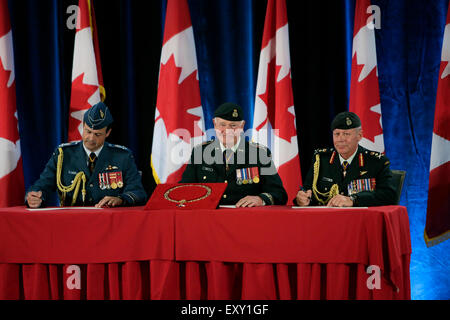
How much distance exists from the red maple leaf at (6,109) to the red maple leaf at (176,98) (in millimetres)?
1212

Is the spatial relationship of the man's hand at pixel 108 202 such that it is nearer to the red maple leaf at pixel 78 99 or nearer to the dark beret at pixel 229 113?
the dark beret at pixel 229 113

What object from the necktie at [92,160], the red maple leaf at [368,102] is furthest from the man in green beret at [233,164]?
the red maple leaf at [368,102]

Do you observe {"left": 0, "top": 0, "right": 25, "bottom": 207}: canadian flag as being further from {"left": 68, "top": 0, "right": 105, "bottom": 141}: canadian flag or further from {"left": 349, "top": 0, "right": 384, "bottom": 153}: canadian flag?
{"left": 349, "top": 0, "right": 384, "bottom": 153}: canadian flag

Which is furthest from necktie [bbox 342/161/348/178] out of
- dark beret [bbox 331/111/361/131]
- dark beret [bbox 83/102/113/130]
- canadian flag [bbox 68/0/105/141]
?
canadian flag [bbox 68/0/105/141]

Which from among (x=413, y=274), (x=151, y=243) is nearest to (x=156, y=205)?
(x=151, y=243)

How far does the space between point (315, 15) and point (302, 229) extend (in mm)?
2525

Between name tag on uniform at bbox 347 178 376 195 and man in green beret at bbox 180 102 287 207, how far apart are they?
1.38 feet

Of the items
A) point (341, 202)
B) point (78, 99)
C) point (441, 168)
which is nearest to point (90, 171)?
point (78, 99)

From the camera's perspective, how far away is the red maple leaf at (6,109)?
3955 mm

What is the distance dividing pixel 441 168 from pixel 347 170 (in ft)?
3.92

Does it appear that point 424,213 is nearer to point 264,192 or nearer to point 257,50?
point 264,192

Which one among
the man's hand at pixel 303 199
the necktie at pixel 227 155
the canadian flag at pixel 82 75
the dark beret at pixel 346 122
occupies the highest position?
the canadian flag at pixel 82 75

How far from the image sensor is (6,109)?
3965mm

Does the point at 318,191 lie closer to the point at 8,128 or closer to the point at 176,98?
the point at 176,98
